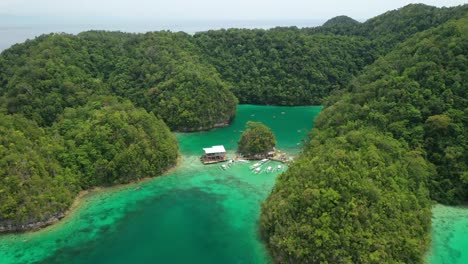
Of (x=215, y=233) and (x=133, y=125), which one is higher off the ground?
(x=133, y=125)

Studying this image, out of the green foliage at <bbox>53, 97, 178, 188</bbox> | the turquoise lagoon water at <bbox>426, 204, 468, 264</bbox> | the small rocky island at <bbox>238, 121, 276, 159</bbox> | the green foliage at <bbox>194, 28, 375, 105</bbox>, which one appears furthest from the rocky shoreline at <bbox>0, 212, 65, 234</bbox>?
the green foliage at <bbox>194, 28, 375, 105</bbox>

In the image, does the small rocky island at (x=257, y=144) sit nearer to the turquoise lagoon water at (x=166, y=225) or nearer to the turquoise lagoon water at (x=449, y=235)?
the turquoise lagoon water at (x=166, y=225)

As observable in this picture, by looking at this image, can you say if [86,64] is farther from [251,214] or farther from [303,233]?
[303,233]

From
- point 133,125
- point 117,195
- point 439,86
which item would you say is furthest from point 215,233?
point 439,86

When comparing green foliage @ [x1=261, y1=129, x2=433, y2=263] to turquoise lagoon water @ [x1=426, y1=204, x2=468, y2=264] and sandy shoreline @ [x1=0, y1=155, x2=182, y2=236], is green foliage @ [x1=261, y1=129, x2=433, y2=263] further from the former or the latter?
sandy shoreline @ [x1=0, y1=155, x2=182, y2=236]

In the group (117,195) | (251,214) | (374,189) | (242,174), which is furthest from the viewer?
(242,174)

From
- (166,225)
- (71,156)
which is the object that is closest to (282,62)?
(71,156)
